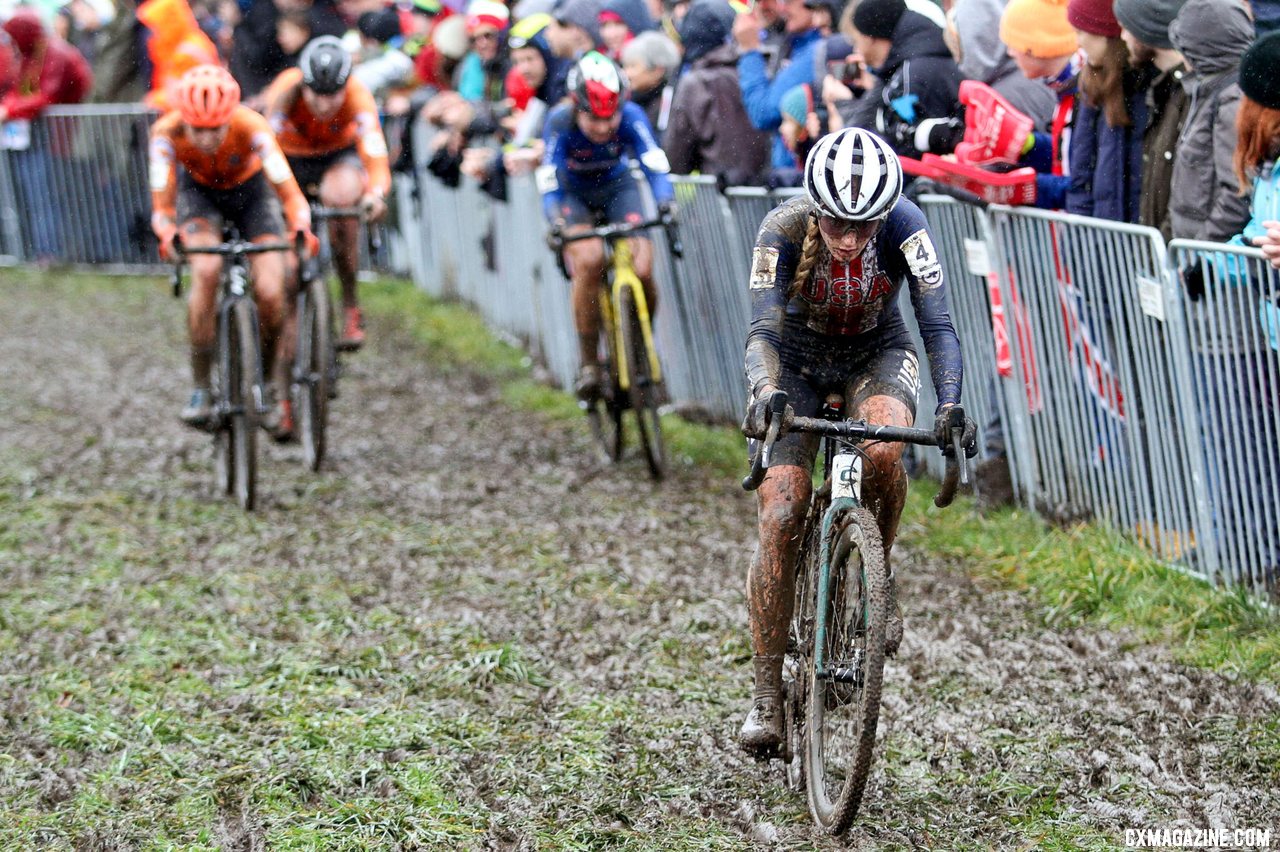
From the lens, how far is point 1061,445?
777 cm

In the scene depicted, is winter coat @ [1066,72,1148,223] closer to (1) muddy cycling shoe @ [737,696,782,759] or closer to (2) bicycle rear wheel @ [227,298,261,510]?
(1) muddy cycling shoe @ [737,696,782,759]

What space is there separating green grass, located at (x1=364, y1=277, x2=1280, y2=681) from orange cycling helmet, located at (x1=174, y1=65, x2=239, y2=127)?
338 cm

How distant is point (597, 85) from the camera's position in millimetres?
9555

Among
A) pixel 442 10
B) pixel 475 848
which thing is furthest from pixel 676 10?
pixel 475 848

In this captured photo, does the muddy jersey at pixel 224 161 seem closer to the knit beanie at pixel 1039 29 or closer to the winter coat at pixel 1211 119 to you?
the knit beanie at pixel 1039 29

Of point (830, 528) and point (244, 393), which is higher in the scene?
point (830, 528)

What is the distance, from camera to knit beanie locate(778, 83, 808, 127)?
9.70 m

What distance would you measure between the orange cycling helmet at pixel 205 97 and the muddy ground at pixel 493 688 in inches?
84.6

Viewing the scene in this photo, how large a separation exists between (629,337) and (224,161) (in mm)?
2467

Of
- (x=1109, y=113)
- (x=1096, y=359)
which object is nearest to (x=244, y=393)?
(x=1096, y=359)

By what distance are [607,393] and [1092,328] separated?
3.47m

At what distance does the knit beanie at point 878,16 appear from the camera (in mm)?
8523

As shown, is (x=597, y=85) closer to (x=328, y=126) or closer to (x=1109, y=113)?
(x=328, y=126)

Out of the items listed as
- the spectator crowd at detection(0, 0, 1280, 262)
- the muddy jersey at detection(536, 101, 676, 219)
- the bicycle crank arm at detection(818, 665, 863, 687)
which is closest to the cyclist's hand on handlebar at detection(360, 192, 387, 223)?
the muddy jersey at detection(536, 101, 676, 219)
